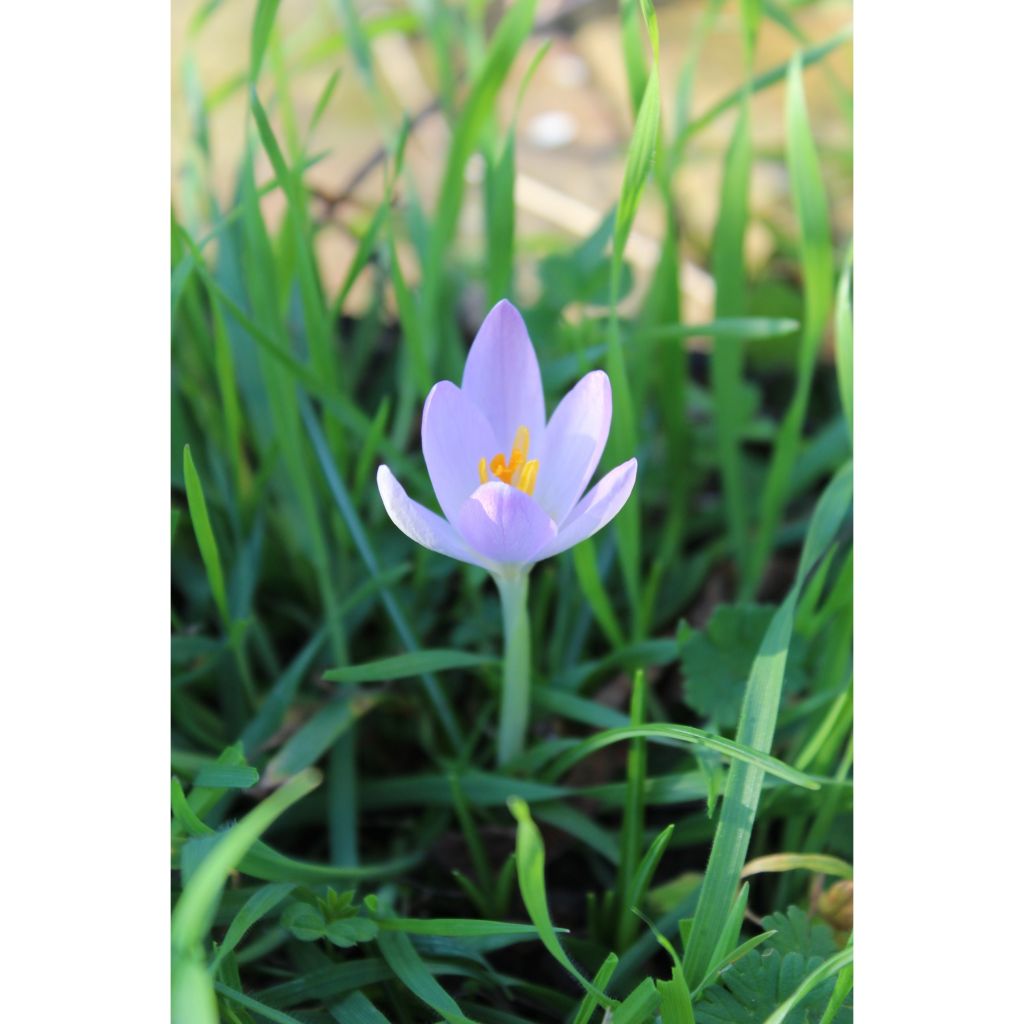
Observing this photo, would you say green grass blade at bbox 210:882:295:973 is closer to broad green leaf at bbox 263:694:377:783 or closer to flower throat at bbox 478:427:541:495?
broad green leaf at bbox 263:694:377:783

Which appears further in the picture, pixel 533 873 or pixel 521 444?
pixel 521 444

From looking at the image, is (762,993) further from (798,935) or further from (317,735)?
(317,735)

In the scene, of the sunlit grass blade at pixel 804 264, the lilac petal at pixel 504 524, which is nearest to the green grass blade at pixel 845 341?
the sunlit grass blade at pixel 804 264

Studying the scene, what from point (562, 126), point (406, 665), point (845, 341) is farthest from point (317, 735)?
point (562, 126)

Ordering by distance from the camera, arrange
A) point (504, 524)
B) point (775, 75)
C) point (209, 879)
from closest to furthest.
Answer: point (209, 879) < point (504, 524) < point (775, 75)

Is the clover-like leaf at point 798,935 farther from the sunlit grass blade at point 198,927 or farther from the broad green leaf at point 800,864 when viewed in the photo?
the sunlit grass blade at point 198,927

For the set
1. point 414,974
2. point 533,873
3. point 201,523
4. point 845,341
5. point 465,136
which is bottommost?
point 414,974
